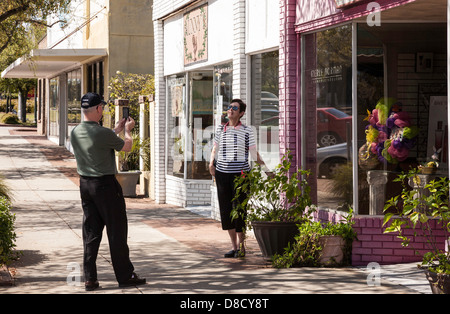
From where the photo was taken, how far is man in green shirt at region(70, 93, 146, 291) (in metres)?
7.59

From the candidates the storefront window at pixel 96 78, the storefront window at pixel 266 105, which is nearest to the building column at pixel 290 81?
the storefront window at pixel 266 105

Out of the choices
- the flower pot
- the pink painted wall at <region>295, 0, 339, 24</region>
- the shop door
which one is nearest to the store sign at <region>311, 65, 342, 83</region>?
the pink painted wall at <region>295, 0, 339, 24</region>

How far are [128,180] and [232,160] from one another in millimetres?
8647

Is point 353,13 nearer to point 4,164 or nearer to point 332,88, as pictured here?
point 332,88

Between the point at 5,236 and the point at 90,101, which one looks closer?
the point at 90,101

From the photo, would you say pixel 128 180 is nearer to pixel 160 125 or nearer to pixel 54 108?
pixel 160 125

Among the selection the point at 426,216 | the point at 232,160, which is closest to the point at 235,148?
the point at 232,160

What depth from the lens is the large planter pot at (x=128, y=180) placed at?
58.3 feet

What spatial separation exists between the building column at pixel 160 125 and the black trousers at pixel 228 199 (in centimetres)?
743

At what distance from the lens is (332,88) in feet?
32.5

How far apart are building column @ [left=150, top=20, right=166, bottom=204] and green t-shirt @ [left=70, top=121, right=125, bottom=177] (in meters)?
9.28

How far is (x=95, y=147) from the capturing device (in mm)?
7578

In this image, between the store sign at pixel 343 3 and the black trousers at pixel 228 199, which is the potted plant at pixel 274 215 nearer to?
the black trousers at pixel 228 199

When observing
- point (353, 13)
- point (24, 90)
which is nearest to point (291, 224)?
point (353, 13)
